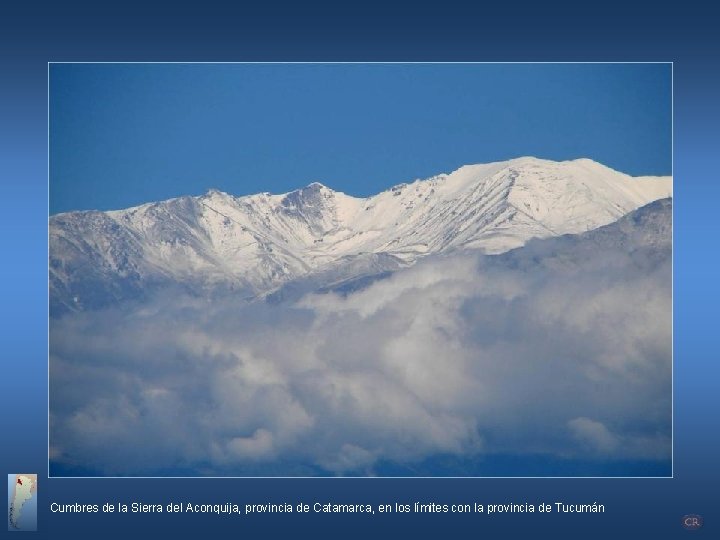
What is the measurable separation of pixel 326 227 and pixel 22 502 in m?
12.4

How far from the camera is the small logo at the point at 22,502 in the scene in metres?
35.1

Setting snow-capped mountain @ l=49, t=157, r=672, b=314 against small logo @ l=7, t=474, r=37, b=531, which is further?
snow-capped mountain @ l=49, t=157, r=672, b=314

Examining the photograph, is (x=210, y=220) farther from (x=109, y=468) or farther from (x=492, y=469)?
(x=492, y=469)

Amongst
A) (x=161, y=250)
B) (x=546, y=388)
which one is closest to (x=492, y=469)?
(x=546, y=388)

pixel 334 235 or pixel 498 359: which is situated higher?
pixel 334 235

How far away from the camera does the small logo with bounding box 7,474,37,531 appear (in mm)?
35062

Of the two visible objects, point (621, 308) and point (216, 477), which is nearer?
point (216, 477)

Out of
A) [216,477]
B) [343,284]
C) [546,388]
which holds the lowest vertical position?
[216,477]

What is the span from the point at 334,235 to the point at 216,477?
31.0ft

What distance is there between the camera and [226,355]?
40750 millimetres

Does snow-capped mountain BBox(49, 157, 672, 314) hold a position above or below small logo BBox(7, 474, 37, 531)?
above

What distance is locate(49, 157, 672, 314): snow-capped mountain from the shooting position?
4141 centimetres

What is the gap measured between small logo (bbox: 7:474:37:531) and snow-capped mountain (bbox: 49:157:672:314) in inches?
267

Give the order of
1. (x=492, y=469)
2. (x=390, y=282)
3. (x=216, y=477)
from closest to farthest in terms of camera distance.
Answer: (x=216, y=477)
(x=492, y=469)
(x=390, y=282)
